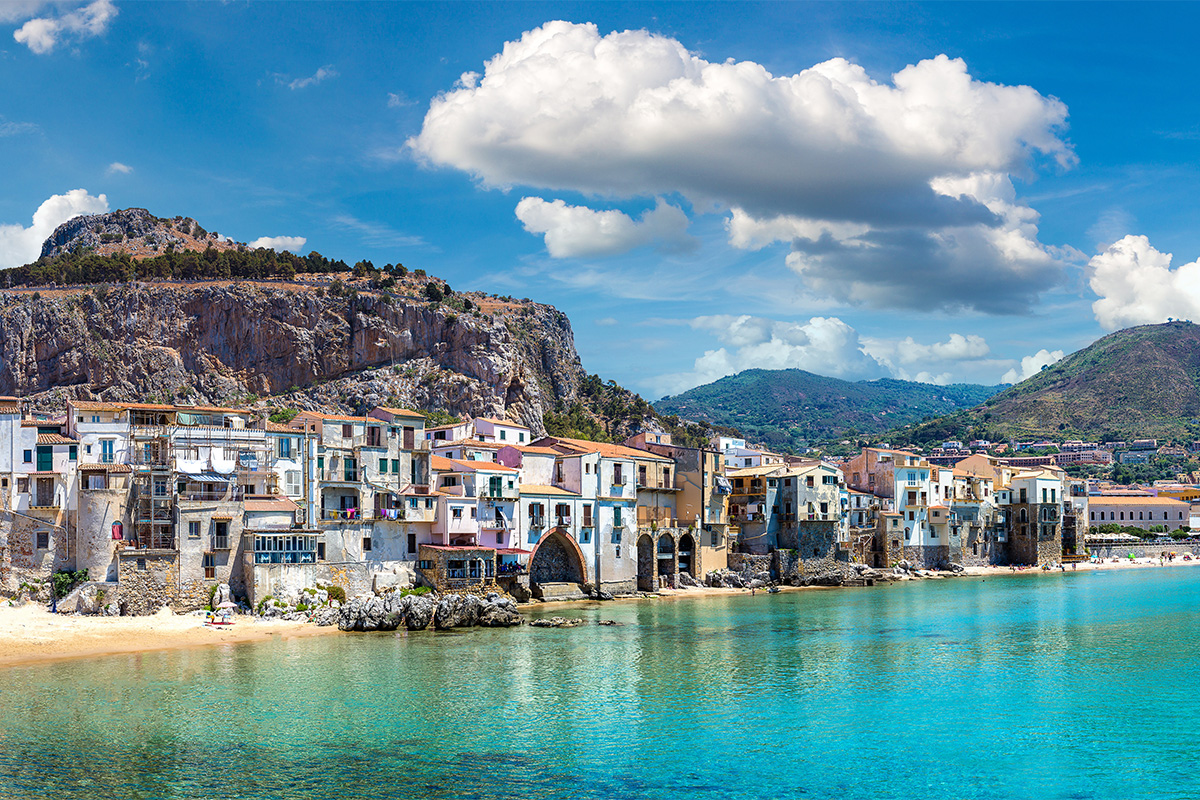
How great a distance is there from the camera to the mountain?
139625 millimetres

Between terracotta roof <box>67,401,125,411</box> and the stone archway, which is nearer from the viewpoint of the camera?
terracotta roof <box>67,401,125,411</box>

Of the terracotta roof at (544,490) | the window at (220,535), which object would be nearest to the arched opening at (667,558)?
the terracotta roof at (544,490)

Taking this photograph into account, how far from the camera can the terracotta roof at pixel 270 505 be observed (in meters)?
56.8

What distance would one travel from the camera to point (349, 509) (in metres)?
61.6

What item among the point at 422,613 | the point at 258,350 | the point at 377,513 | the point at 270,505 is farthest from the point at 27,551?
the point at 258,350

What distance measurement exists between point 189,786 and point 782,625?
3930cm

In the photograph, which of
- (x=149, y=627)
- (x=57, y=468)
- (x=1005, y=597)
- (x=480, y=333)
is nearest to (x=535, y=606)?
(x=149, y=627)

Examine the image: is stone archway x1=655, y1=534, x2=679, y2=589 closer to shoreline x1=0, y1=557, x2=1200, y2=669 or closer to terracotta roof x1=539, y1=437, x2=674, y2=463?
terracotta roof x1=539, y1=437, x2=674, y2=463

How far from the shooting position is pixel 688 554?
274 feet

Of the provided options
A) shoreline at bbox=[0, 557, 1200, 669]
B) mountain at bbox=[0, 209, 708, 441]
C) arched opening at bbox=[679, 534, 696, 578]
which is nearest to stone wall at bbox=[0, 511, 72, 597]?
shoreline at bbox=[0, 557, 1200, 669]

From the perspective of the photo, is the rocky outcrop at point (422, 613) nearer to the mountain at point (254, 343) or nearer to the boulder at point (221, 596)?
the boulder at point (221, 596)

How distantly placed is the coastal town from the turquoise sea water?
9165mm

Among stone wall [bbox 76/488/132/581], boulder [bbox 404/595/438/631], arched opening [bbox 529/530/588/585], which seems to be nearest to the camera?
stone wall [bbox 76/488/132/581]

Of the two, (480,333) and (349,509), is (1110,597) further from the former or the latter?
(480,333)
